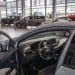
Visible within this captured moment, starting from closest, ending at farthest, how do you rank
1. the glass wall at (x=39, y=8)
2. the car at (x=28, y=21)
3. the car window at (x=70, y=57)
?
the car window at (x=70, y=57)
the car at (x=28, y=21)
the glass wall at (x=39, y=8)

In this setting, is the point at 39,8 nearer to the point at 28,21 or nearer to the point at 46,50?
the point at 28,21

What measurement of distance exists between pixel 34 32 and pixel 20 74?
558 millimetres

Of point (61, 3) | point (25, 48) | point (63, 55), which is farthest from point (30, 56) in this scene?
point (61, 3)

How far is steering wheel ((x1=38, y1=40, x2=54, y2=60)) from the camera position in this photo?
3.37 meters

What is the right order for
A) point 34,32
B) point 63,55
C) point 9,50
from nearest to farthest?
point 63,55, point 34,32, point 9,50

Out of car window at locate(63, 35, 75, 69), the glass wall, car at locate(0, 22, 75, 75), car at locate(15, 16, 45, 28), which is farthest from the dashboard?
car at locate(15, 16, 45, 28)

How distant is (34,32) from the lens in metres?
2.91

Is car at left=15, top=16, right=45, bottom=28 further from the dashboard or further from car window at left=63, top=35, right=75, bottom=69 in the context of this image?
car window at left=63, top=35, right=75, bottom=69

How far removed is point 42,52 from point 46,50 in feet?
0.24

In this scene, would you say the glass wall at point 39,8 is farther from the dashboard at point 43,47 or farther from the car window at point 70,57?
the car window at point 70,57

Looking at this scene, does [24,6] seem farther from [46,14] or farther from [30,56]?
[30,56]

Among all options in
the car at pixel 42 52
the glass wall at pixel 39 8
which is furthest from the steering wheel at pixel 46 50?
the glass wall at pixel 39 8

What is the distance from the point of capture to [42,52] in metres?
3.40

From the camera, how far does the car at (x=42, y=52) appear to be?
8.48ft
